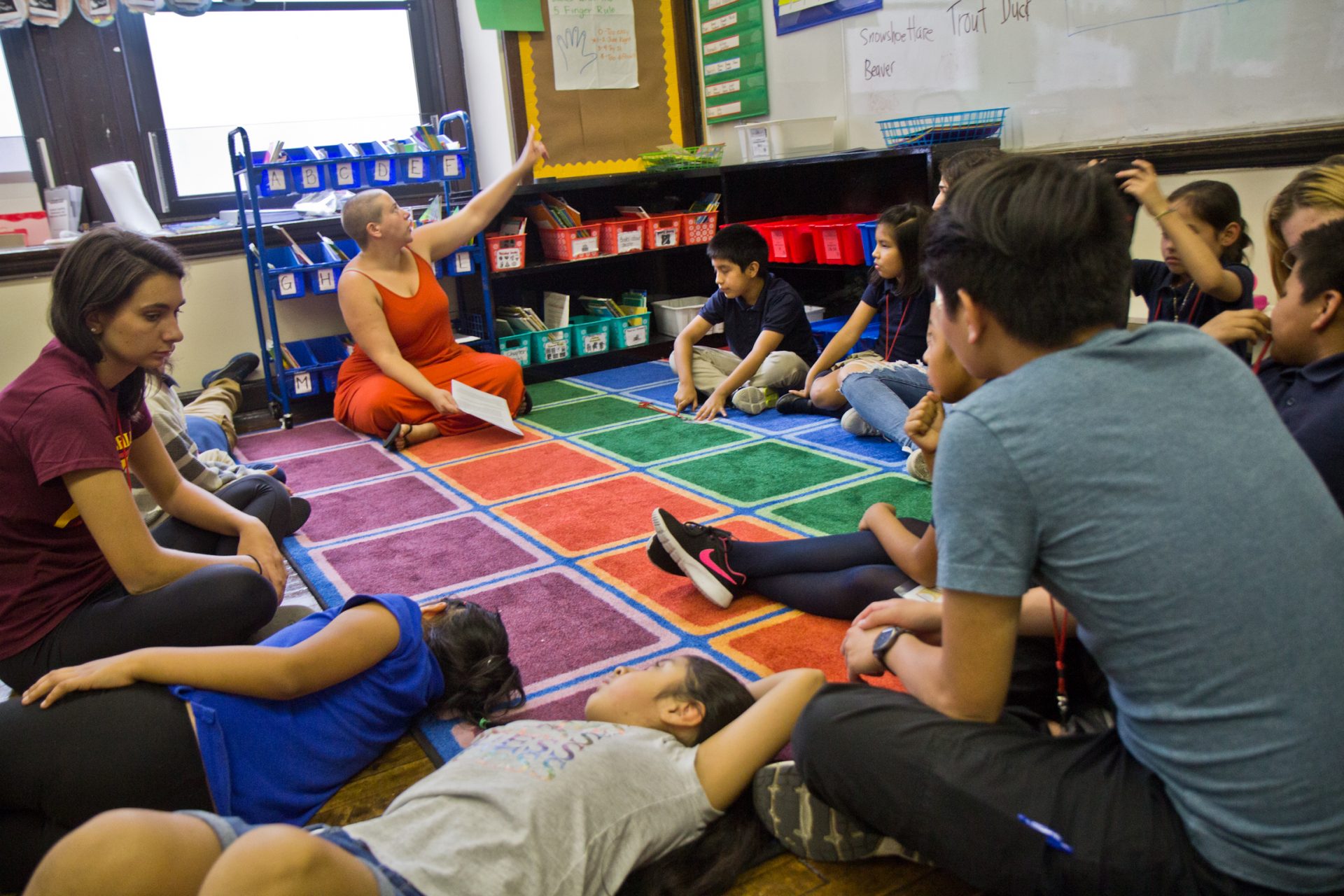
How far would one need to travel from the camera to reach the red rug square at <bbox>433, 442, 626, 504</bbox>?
3088mm

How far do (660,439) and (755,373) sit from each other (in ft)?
1.80

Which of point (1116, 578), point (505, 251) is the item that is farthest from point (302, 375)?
point (1116, 578)

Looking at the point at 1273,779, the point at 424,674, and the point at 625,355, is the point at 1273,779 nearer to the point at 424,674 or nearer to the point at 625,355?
the point at 424,674

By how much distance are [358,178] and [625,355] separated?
157 centimetres

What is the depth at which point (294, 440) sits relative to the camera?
4.07m

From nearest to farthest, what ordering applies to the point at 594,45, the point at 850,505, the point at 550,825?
the point at 550,825, the point at 850,505, the point at 594,45

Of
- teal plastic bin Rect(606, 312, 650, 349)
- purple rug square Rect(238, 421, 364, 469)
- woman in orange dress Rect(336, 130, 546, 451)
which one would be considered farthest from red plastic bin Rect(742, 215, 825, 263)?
purple rug square Rect(238, 421, 364, 469)

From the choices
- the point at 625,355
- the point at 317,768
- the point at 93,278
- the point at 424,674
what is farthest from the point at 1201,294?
the point at 625,355

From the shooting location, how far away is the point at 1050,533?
919 mm

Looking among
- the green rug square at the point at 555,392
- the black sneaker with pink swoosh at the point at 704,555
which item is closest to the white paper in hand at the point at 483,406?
the green rug square at the point at 555,392

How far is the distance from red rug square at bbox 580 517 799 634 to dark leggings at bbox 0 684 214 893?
98 cm

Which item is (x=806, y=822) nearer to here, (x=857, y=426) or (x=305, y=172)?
(x=857, y=426)

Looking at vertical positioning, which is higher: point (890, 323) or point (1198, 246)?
point (1198, 246)

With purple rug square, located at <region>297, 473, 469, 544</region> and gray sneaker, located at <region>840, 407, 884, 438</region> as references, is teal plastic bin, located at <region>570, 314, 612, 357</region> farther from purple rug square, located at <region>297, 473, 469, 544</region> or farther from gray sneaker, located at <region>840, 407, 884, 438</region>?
gray sneaker, located at <region>840, 407, 884, 438</region>
